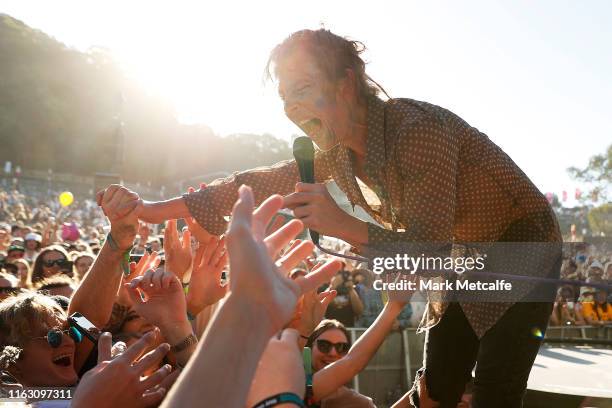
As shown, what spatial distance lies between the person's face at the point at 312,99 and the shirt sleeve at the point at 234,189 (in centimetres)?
29

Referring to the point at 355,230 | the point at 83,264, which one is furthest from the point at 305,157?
the point at 83,264

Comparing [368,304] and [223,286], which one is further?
[368,304]

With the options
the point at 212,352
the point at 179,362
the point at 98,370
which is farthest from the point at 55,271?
the point at 212,352

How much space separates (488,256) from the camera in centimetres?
202

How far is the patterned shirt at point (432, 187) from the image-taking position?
1694mm

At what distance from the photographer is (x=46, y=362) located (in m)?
1.98

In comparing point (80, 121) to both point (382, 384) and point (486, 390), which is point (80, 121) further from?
point (486, 390)

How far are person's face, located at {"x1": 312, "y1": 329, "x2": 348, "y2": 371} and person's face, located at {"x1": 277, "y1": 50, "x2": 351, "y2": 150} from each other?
5.91 feet

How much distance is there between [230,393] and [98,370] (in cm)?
77

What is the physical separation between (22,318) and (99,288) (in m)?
0.32

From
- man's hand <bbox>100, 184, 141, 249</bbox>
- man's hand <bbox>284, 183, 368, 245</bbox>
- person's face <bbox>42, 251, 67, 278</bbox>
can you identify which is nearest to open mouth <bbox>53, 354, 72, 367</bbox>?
man's hand <bbox>100, 184, 141, 249</bbox>

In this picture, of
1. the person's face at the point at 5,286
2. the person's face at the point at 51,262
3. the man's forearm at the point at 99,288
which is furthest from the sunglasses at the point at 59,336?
the person's face at the point at 51,262

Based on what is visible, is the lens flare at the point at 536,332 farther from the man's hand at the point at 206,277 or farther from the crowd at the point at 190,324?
the man's hand at the point at 206,277

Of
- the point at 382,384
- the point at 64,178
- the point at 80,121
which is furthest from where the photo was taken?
the point at 80,121
